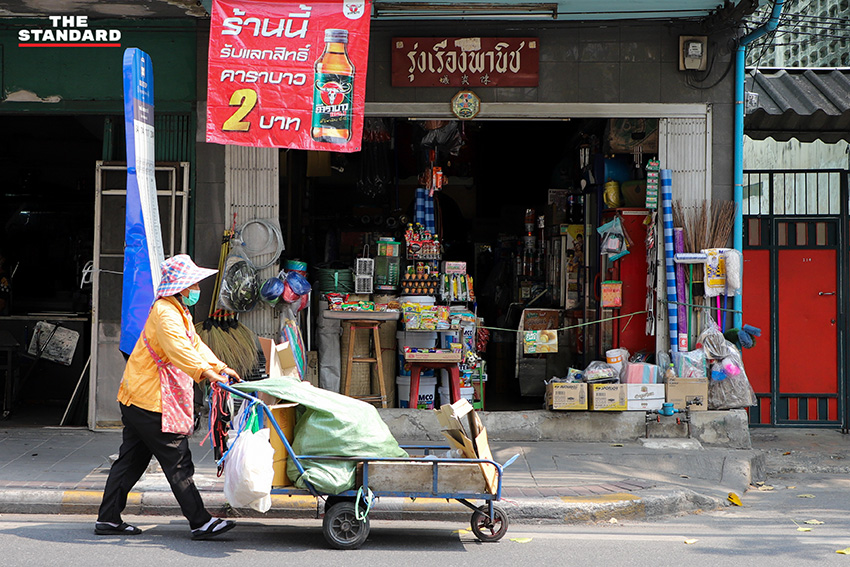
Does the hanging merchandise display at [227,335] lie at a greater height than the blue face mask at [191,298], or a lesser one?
lesser

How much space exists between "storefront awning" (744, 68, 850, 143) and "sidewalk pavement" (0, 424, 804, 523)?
3491 millimetres

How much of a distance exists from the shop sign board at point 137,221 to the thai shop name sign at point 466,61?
2.88m

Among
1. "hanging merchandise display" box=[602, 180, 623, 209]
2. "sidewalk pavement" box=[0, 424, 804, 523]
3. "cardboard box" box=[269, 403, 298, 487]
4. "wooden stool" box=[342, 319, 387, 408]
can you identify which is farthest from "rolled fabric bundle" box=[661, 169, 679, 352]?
"cardboard box" box=[269, 403, 298, 487]

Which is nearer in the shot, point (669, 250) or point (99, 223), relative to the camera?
point (669, 250)

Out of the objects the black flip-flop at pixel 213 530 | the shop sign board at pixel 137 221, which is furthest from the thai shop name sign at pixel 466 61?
the black flip-flop at pixel 213 530

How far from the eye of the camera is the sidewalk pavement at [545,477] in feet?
20.4

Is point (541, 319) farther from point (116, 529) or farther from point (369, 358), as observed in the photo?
point (116, 529)

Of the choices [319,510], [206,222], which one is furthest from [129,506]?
[206,222]

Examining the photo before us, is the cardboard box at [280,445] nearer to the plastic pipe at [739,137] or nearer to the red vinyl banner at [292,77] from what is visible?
the red vinyl banner at [292,77]

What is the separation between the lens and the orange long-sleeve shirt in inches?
203

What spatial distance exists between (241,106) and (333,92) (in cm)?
85

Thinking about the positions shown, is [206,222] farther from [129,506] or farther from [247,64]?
[129,506]

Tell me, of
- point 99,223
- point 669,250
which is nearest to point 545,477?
point 669,250

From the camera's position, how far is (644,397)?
8.36 metres
